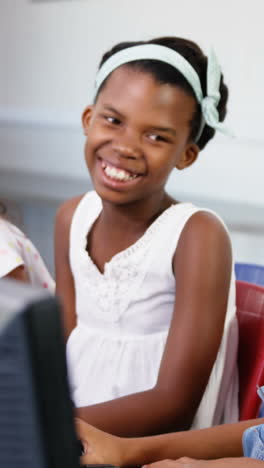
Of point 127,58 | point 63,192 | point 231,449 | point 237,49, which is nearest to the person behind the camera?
point 231,449

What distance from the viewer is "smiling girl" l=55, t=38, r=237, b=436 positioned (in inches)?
40.9

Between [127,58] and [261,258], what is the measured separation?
124 centimetres

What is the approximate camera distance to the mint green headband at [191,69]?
1140mm

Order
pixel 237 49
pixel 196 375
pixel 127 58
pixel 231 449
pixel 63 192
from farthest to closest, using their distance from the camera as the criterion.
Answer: pixel 63 192
pixel 237 49
pixel 127 58
pixel 196 375
pixel 231 449

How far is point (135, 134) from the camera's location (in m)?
1.11

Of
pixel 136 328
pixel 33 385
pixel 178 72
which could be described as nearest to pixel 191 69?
pixel 178 72

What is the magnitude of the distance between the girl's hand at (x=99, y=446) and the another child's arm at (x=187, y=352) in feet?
0.59

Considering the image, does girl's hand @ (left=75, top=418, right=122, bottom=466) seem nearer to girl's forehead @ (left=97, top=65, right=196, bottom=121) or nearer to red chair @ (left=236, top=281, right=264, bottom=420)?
red chair @ (left=236, top=281, right=264, bottom=420)

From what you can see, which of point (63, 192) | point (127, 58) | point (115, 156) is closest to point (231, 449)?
point (115, 156)

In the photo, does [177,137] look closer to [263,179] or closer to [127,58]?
[127,58]

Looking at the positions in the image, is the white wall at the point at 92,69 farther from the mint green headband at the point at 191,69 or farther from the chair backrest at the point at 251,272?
the mint green headband at the point at 191,69

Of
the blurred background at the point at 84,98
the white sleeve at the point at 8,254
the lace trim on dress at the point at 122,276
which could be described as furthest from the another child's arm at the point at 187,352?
the blurred background at the point at 84,98

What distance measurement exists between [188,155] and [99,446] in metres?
0.56

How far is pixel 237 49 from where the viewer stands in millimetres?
2188
